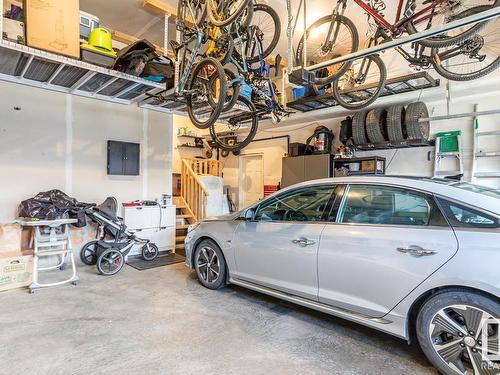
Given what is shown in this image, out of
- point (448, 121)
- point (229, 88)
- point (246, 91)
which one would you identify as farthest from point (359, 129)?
point (229, 88)

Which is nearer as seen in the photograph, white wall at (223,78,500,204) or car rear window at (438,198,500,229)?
car rear window at (438,198,500,229)

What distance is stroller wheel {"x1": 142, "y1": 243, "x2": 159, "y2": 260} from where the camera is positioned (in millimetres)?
4953

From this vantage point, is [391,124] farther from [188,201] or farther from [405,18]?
[188,201]

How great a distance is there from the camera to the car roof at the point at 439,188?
1882 millimetres

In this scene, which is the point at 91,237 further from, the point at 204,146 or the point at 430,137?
the point at 430,137

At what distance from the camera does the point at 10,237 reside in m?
3.81

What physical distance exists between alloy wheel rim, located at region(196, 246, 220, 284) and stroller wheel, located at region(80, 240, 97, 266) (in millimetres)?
1960

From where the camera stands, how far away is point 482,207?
73.7 inches

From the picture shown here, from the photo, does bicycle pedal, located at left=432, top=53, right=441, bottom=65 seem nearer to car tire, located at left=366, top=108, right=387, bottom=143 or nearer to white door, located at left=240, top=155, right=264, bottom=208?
car tire, located at left=366, top=108, right=387, bottom=143

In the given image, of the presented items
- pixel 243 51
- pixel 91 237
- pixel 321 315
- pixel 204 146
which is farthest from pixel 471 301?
pixel 204 146

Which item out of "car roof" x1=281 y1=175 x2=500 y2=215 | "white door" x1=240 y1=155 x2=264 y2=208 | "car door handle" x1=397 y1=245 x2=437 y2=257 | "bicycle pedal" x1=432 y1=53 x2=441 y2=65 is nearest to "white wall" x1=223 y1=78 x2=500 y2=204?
→ "bicycle pedal" x1=432 y1=53 x2=441 y2=65

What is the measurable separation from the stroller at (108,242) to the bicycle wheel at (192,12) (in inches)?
111

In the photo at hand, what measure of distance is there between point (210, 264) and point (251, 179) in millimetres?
4667

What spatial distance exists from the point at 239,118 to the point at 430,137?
10.6 feet
